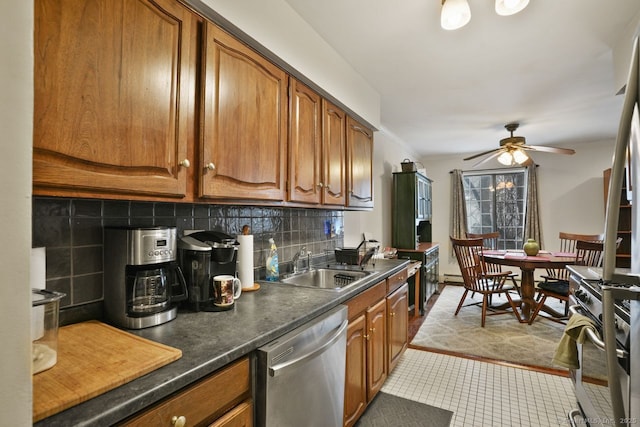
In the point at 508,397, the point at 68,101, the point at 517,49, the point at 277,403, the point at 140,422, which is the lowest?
the point at 508,397

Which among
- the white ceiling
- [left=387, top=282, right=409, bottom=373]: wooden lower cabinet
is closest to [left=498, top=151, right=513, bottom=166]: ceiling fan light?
the white ceiling

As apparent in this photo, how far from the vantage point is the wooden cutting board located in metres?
0.63

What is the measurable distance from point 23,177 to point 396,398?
7.65ft

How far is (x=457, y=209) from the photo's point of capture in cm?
577

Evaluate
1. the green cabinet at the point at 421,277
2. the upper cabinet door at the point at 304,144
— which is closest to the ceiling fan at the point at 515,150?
the green cabinet at the point at 421,277

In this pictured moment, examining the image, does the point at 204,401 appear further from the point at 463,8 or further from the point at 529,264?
the point at 529,264

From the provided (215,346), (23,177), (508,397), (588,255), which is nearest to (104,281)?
(215,346)

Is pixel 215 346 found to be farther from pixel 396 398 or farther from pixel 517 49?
pixel 517 49

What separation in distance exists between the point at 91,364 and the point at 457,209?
593 centimetres

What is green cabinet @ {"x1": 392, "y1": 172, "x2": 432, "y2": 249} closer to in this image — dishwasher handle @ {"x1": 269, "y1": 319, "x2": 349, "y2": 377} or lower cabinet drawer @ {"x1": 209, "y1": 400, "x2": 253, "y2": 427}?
dishwasher handle @ {"x1": 269, "y1": 319, "x2": 349, "y2": 377}

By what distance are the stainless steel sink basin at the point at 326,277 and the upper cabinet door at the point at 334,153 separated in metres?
0.51

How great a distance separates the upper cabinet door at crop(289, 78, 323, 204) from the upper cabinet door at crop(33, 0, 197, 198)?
0.67 meters

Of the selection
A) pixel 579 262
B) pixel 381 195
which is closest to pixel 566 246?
pixel 579 262

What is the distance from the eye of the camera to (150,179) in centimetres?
102
